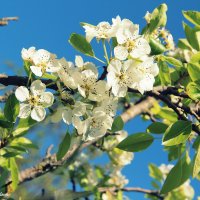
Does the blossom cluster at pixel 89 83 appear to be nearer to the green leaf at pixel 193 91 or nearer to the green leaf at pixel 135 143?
the green leaf at pixel 193 91

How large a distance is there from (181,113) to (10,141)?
772mm

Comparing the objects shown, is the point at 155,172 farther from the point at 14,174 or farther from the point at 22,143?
the point at 14,174

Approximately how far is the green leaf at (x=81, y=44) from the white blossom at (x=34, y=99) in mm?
195

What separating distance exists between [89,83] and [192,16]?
22.8 inches

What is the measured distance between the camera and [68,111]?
4.14 feet

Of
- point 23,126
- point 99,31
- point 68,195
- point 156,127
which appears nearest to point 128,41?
point 99,31

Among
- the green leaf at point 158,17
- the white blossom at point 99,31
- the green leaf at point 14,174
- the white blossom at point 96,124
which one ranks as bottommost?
the green leaf at point 14,174

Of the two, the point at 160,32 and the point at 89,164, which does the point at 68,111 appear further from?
the point at 89,164

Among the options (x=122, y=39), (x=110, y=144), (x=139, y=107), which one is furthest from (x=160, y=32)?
(x=110, y=144)

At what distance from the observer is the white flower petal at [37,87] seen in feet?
4.04

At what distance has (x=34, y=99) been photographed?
4.18 feet

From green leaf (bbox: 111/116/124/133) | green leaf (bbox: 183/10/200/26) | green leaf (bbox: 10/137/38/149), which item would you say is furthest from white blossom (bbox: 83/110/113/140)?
green leaf (bbox: 10/137/38/149)

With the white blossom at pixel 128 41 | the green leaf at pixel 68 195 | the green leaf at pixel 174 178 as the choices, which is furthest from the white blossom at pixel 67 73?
the green leaf at pixel 68 195

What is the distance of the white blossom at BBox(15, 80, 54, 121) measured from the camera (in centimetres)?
124
